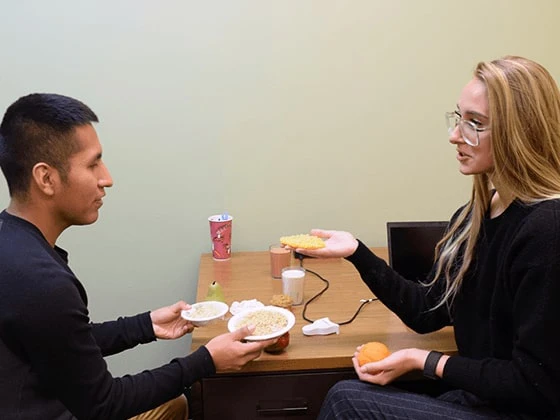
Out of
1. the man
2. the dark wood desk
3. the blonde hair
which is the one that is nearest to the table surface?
the dark wood desk

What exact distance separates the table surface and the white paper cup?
0.04 meters

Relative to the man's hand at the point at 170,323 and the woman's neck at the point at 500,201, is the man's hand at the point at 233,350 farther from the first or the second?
the woman's neck at the point at 500,201

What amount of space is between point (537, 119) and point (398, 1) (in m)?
0.98

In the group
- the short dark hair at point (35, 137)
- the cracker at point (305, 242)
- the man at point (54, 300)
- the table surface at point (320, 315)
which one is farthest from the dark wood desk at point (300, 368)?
the short dark hair at point (35, 137)

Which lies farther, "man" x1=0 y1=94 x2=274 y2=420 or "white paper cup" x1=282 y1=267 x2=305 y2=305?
"white paper cup" x1=282 y1=267 x2=305 y2=305

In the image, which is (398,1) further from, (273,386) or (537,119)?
(273,386)

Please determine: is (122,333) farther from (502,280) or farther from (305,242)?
(502,280)

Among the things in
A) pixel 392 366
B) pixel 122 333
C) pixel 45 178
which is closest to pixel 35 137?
pixel 45 178

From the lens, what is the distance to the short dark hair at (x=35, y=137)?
1073mm

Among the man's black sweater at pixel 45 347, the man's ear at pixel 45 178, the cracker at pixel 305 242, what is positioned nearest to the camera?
the man's black sweater at pixel 45 347

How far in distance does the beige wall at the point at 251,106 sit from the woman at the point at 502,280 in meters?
0.73

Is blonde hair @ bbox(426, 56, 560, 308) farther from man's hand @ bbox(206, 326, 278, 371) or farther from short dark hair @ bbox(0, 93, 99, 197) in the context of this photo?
short dark hair @ bbox(0, 93, 99, 197)

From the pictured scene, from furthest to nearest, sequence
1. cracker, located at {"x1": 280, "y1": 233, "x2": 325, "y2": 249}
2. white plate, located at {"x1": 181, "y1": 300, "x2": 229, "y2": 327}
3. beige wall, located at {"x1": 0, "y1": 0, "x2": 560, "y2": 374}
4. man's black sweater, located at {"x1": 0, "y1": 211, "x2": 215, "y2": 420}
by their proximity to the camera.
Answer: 1. beige wall, located at {"x1": 0, "y1": 0, "x2": 560, "y2": 374}
2. cracker, located at {"x1": 280, "y1": 233, "x2": 325, "y2": 249}
3. white plate, located at {"x1": 181, "y1": 300, "x2": 229, "y2": 327}
4. man's black sweater, located at {"x1": 0, "y1": 211, "x2": 215, "y2": 420}

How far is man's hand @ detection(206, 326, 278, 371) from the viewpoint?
46.9 inches
